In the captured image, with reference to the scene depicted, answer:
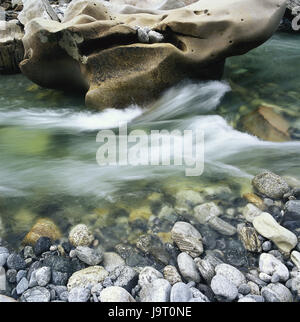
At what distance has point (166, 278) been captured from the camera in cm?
218

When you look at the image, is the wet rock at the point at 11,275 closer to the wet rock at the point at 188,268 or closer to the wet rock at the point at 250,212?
the wet rock at the point at 188,268

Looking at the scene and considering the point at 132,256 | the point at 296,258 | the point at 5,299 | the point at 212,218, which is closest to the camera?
the point at 5,299

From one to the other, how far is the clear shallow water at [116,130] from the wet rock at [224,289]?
804mm

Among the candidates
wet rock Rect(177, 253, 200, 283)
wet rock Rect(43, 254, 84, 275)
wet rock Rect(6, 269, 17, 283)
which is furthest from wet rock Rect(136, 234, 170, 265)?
wet rock Rect(6, 269, 17, 283)

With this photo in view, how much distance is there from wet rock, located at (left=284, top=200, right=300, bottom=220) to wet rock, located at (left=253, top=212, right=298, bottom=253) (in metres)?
0.23

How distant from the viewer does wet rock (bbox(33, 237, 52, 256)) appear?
2422 millimetres

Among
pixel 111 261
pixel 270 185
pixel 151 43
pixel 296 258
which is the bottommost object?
pixel 111 261

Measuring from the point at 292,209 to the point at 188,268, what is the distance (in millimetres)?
1187

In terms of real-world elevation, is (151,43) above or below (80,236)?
above

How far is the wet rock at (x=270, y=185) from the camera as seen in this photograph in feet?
9.71

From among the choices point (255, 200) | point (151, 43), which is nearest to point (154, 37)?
point (151, 43)

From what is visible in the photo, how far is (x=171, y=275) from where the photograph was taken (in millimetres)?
2184

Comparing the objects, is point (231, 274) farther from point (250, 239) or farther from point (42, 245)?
point (42, 245)

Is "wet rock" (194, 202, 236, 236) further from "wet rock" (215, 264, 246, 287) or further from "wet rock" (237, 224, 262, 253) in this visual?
"wet rock" (215, 264, 246, 287)
